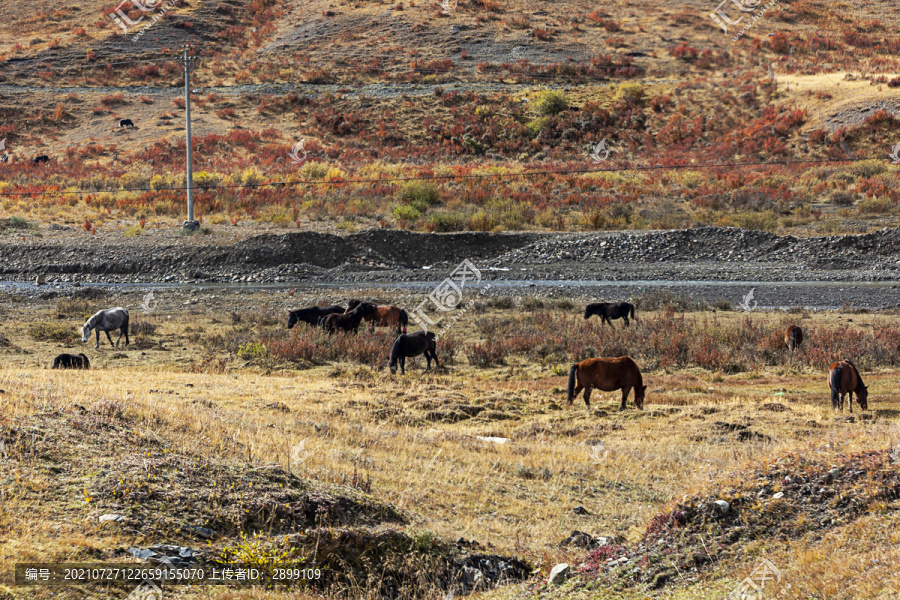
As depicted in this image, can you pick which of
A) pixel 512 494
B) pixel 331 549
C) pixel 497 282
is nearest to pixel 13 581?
pixel 331 549

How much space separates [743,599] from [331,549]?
3.36 m

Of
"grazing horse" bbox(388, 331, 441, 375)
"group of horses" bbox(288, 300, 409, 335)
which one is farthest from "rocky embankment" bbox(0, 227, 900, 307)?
"grazing horse" bbox(388, 331, 441, 375)

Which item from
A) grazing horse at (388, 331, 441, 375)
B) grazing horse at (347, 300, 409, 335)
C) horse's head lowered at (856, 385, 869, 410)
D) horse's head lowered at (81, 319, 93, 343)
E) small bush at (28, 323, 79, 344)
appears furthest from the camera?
grazing horse at (347, 300, 409, 335)

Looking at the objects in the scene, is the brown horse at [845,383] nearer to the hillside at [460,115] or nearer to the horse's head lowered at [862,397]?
the horse's head lowered at [862,397]

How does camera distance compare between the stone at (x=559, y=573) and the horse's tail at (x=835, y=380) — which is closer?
the stone at (x=559, y=573)

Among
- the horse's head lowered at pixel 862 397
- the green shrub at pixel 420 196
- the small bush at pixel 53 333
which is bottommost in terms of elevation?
the small bush at pixel 53 333

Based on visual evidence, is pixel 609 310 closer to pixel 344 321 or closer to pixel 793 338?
pixel 793 338

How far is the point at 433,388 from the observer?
16.5 metres

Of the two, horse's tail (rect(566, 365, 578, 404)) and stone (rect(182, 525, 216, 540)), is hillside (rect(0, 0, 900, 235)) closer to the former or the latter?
horse's tail (rect(566, 365, 578, 404))

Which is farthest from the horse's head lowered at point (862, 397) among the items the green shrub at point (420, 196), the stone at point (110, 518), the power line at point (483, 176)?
the power line at point (483, 176)

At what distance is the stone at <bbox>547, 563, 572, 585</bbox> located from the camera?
6.59 m

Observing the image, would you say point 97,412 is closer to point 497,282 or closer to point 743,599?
point 743,599

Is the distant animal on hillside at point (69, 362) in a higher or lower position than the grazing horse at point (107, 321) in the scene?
lower

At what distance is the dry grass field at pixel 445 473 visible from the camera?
6337 millimetres
